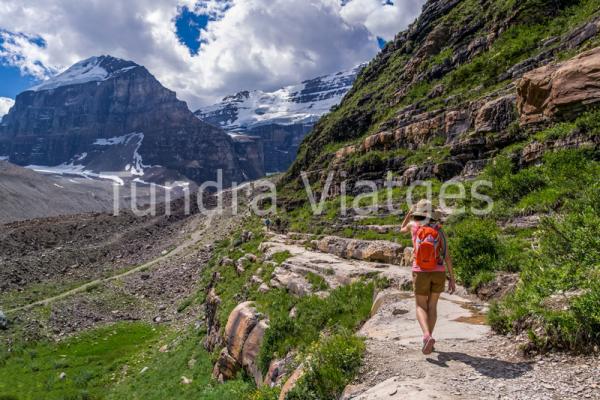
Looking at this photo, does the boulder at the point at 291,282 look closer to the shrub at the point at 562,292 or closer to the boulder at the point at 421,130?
the shrub at the point at 562,292

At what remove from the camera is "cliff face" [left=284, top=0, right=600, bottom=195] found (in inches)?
603

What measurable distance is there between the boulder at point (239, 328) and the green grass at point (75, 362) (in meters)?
11.0

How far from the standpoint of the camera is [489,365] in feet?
16.5

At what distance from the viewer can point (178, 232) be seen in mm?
80062

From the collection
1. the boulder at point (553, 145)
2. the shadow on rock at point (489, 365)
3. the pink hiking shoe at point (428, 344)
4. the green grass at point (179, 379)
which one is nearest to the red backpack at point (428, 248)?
the pink hiking shoe at point (428, 344)

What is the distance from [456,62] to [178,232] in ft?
217

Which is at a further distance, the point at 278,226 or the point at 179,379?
the point at 278,226

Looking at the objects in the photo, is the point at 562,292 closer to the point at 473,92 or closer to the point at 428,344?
the point at 428,344

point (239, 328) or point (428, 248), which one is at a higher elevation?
point (428, 248)

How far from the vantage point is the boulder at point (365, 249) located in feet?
49.2

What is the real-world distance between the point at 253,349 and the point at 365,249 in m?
7.09

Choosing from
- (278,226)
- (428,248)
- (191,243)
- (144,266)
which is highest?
(428,248)

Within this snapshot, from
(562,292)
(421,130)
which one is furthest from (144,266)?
(562,292)

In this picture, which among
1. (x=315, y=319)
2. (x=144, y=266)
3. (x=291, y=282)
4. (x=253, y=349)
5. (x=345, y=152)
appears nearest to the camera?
(x=315, y=319)
